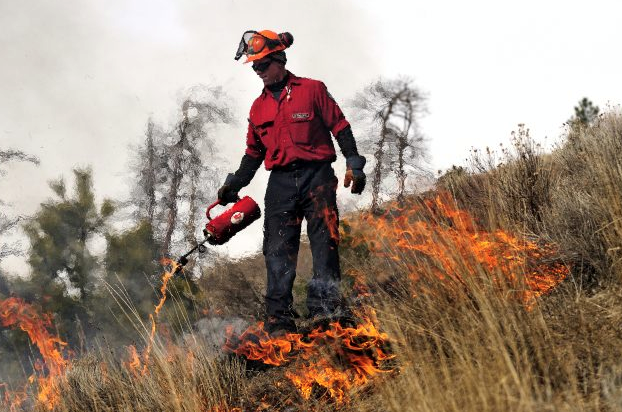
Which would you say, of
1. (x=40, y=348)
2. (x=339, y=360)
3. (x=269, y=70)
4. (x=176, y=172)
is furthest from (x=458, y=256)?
(x=176, y=172)

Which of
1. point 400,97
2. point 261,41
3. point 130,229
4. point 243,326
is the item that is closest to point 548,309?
point 261,41

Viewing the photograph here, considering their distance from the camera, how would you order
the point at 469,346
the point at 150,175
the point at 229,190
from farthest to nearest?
1. the point at 150,175
2. the point at 229,190
3. the point at 469,346

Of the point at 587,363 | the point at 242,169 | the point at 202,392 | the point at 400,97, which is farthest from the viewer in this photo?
the point at 400,97

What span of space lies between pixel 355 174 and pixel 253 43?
116 centimetres

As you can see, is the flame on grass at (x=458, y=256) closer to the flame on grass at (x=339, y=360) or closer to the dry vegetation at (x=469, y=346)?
the dry vegetation at (x=469, y=346)

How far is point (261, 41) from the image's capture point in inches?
159

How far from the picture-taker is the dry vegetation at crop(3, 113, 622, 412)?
185 centimetres

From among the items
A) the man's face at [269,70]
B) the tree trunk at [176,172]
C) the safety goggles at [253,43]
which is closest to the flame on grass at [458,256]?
the man's face at [269,70]

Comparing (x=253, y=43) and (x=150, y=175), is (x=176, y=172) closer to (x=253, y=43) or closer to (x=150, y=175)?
(x=150, y=175)

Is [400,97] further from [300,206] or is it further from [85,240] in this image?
[300,206]

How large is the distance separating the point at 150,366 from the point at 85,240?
808 cm

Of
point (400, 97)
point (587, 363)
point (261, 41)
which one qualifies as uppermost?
point (400, 97)

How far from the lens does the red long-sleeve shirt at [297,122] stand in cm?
398

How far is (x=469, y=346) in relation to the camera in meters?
2.24
